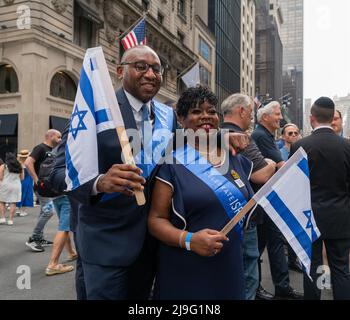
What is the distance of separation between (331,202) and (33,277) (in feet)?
12.3

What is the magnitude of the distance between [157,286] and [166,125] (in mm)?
947

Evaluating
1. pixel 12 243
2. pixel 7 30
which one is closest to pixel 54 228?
pixel 12 243

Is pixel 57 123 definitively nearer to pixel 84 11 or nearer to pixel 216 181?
pixel 84 11

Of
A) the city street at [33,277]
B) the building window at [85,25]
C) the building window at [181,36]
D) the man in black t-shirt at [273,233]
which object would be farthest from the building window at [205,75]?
the man in black t-shirt at [273,233]

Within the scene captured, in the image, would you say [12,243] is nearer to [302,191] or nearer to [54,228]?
[54,228]

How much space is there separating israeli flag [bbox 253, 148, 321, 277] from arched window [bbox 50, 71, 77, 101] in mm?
16630

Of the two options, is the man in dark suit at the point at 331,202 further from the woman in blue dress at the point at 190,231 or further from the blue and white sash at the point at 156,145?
the blue and white sash at the point at 156,145

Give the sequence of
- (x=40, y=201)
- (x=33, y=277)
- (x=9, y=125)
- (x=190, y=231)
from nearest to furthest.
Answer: (x=190, y=231) → (x=33, y=277) → (x=40, y=201) → (x=9, y=125)

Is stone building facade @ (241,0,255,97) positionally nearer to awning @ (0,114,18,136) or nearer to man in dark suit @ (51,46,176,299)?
awning @ (0,114,18,136)

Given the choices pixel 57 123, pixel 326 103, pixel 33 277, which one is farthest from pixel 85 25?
pixel 326 103

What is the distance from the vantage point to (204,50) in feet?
130

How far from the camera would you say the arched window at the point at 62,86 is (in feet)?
57.1

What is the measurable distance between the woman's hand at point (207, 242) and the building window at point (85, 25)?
728 inches

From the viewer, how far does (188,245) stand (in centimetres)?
191
